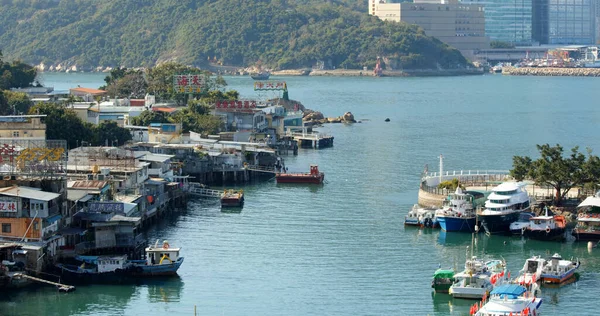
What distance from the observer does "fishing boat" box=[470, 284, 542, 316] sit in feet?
102

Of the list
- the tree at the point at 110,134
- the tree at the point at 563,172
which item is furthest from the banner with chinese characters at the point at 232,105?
the tree at the point at 563,172

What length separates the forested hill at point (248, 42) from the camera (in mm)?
185750

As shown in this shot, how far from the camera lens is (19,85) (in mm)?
83750

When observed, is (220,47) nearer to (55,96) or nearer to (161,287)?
(55,96)

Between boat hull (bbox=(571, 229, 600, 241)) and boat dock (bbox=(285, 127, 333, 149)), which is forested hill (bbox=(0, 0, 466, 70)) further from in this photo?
boat hull (bbox=(571, 229, 600, 241))

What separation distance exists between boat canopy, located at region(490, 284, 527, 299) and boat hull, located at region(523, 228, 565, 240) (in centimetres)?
1001

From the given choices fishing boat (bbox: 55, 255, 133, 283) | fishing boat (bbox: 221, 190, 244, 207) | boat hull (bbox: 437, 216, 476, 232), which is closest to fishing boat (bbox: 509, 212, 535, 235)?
boat hull (bbox: 437, 216, 476, 232)

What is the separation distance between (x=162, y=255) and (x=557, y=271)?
11779 millimetres

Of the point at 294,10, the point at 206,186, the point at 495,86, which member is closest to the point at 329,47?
the point at 294,10

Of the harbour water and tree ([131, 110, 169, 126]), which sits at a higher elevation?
tree ([131, 110, 169, 126])

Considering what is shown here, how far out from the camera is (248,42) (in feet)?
622

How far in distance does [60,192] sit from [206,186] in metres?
17.5

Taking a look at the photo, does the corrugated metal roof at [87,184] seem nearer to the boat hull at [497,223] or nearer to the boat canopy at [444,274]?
the boat canopy at [444,274]

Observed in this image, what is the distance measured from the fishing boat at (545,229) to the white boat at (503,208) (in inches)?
38.4
